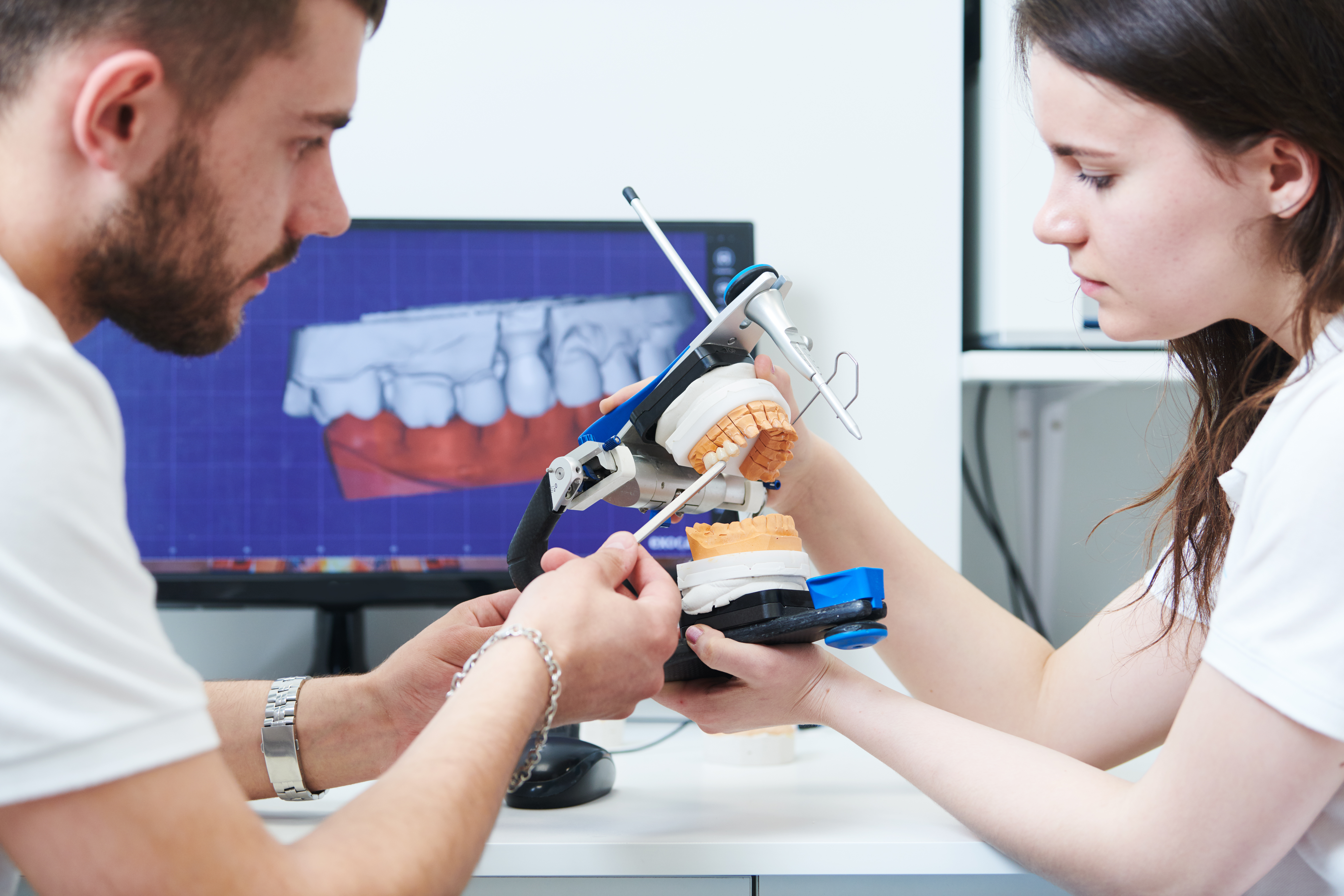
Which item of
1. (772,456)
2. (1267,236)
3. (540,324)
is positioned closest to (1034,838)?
(772,456)

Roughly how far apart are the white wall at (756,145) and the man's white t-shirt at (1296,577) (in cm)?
68

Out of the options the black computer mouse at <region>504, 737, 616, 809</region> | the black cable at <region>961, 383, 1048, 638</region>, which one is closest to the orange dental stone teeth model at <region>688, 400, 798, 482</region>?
the black computer mouse at <region>504, 737, 616, 809</region>

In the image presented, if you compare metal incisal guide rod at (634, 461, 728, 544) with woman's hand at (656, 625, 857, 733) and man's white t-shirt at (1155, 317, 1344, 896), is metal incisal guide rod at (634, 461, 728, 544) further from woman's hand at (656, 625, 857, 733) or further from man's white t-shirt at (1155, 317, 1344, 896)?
man's white t-shirt at (1155, 317, 1344, 896)

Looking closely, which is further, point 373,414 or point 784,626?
point 373,414

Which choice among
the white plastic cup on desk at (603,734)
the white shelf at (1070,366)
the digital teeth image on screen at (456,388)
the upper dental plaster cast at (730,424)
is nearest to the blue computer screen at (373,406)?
the digital teeth image on screen at (456,388)

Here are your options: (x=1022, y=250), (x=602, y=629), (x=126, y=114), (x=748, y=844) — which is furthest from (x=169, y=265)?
(x=1022, y=250)

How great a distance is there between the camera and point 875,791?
0.95 m

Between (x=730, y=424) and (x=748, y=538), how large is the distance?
3.9 inches

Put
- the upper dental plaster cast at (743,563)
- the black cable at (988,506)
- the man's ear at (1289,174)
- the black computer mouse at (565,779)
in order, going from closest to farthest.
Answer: the man's ear at (1289,174), the upper dental plaster cast at (743,563), the black computer mouse at (565,779), the black cable at (988,506)

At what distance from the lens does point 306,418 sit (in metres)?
1.25

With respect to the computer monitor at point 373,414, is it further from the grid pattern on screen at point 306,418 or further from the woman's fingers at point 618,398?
the woman's fingers at point 618,398

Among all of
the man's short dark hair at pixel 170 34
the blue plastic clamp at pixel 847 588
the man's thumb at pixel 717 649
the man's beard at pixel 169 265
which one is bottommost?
the man's thumb at pixel 717 649

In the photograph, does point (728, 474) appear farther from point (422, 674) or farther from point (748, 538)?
point (422, 674)

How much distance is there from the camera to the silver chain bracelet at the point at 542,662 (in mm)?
635
